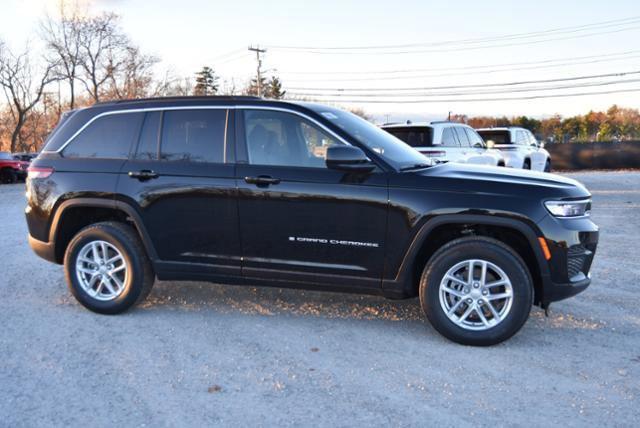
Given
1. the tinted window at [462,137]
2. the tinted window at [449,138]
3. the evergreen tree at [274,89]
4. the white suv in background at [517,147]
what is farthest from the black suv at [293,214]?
the evergreen tree at [274,89]

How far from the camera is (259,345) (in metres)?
4.25

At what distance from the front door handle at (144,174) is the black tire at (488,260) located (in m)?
2.48

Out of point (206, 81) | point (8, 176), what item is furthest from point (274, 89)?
point (8, 176)

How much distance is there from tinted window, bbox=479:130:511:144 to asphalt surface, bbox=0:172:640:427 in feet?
42.9

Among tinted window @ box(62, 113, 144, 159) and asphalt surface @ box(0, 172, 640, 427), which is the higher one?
tinted window @ box(62, 113, 144, 159)

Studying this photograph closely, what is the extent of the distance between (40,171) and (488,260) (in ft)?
13.4

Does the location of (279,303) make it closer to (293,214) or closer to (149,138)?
(293,214)

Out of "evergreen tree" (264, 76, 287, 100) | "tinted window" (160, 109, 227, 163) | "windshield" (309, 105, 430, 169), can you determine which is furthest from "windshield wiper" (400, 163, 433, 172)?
"evergreen tree" (264, 76, 287, 100)

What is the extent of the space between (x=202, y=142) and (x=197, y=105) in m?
0.35

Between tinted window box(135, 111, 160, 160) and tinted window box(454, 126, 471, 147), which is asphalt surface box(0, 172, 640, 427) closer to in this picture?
tinted window box(135, 111, 160, 160)

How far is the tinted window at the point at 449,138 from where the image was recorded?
1225 centimetres

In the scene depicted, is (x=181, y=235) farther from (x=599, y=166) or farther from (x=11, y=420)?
(x=599, y=166)

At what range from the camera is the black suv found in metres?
4.18

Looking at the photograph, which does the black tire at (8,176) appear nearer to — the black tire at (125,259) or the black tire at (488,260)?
the black tire at (125,259)
